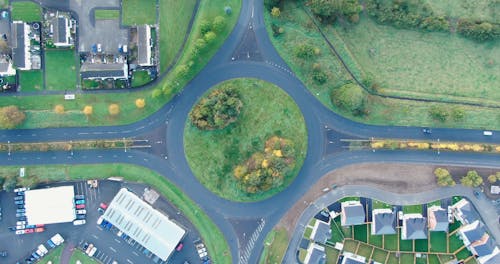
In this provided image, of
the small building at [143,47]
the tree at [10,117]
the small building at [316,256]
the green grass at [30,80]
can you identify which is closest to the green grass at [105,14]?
the small building at [143,47]

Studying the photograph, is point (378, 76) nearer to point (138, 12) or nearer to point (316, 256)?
point (316, 256)

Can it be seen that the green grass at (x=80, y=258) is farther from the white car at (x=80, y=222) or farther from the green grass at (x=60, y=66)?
the green grass at (x=60, y=66)

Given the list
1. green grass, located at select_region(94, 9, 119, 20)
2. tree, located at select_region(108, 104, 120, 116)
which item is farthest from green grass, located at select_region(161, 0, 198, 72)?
tree, located at select_region(108, 104, 120, 116)

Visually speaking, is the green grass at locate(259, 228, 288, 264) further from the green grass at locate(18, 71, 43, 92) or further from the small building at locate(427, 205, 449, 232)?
the green grass at locate(18, 71, 43, 92)

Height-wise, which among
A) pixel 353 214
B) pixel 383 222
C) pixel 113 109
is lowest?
pixel 383 222

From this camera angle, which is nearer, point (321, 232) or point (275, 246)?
point (321, 232)

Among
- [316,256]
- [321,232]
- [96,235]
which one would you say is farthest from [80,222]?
[321,232]

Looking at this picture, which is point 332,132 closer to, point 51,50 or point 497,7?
point 497,7
